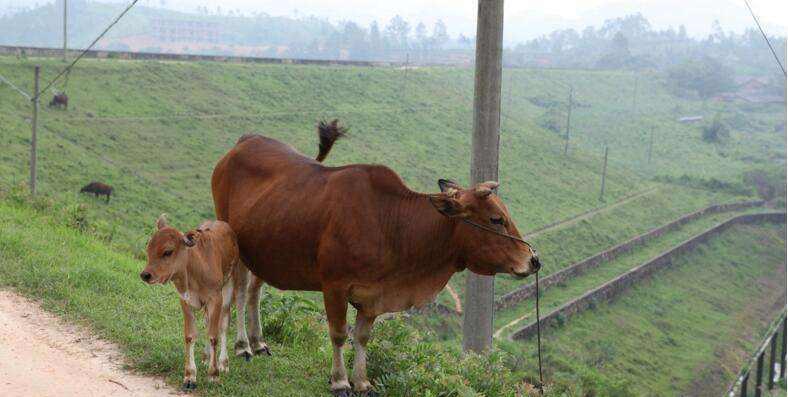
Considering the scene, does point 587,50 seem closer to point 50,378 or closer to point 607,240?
point 607,240

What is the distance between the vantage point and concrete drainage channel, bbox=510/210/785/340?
3206cm

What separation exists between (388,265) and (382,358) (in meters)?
1.08

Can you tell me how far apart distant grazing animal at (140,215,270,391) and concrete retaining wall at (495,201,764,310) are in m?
25.5

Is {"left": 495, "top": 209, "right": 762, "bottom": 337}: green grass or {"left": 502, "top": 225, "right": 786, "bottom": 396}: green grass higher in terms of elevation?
→ {"left": 495, "top": 209, "right": 762, "bottom": 337}: green grass

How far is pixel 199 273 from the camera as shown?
22.2 ft

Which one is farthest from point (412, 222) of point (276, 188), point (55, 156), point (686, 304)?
point (686, 304)

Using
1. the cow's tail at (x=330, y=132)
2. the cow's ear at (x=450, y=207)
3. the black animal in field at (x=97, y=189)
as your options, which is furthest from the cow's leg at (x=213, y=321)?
the black animal in field at (x=97, y=189)

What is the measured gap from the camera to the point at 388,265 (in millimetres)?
6734

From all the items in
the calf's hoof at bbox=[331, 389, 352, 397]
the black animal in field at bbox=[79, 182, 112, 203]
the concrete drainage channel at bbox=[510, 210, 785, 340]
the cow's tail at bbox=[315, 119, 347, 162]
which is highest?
the cow's tail at bbox=[315, 119, 347, 162]

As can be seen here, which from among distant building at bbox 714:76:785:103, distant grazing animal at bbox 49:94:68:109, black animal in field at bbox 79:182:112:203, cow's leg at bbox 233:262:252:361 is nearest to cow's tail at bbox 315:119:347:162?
cow's leg at bbox 233:262:252:361

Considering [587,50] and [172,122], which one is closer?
[172,122]

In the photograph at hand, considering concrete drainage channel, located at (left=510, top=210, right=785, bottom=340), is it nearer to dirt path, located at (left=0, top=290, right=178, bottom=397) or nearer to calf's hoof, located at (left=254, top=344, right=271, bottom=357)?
calf's hoof, located at (left=254, top=344, right=271, bottom=357)

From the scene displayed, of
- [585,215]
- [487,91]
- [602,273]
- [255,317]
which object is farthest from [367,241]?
[585,215]

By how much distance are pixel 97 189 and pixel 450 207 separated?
24227 millimetres
